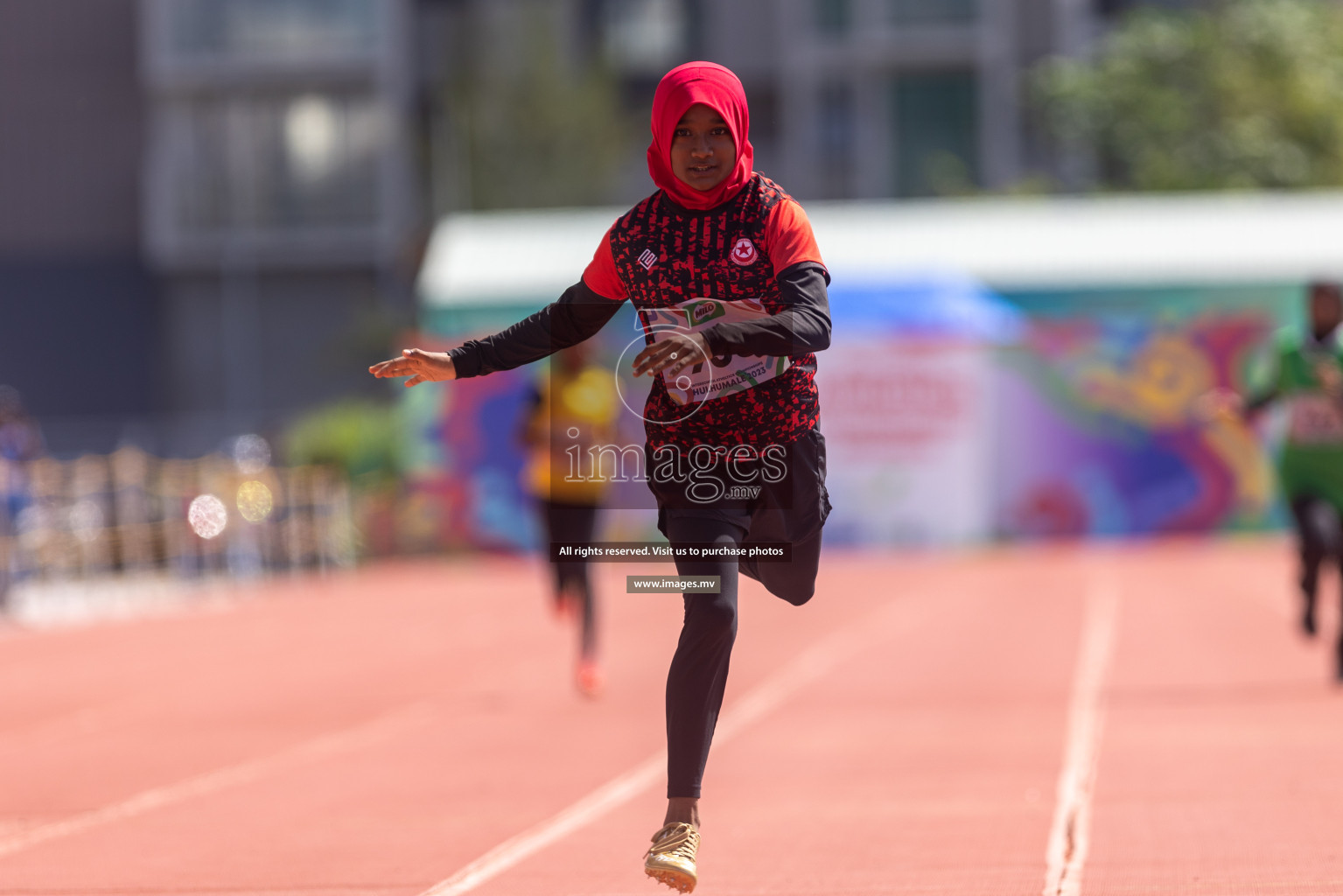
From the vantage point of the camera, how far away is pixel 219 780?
8578 mm

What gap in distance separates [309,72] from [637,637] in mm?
28630

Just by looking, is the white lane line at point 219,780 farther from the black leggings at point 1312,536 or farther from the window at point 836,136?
the window at point 836,136

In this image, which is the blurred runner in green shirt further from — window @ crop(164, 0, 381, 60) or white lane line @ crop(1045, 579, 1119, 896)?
window @ crop(164, 0, 381, 60)

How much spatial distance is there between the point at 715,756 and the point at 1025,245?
64.9 ft

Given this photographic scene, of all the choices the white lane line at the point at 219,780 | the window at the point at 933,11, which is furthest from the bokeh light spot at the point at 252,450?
the white lane line at the point at 219,780

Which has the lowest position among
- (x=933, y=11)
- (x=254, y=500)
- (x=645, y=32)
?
(x=254, y=500)

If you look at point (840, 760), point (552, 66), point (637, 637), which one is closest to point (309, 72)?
point (552, 66)

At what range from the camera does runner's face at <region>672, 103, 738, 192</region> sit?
4.61 metres

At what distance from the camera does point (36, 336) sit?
→ 4338 cm

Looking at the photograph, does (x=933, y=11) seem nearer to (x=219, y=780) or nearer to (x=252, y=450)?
(x=252, y=450)

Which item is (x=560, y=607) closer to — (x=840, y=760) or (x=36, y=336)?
(x=840, y=760)

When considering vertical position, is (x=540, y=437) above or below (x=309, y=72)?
below

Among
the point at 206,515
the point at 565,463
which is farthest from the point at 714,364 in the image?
the point at 206,515

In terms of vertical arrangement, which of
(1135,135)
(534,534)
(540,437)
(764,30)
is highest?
(764,30)
